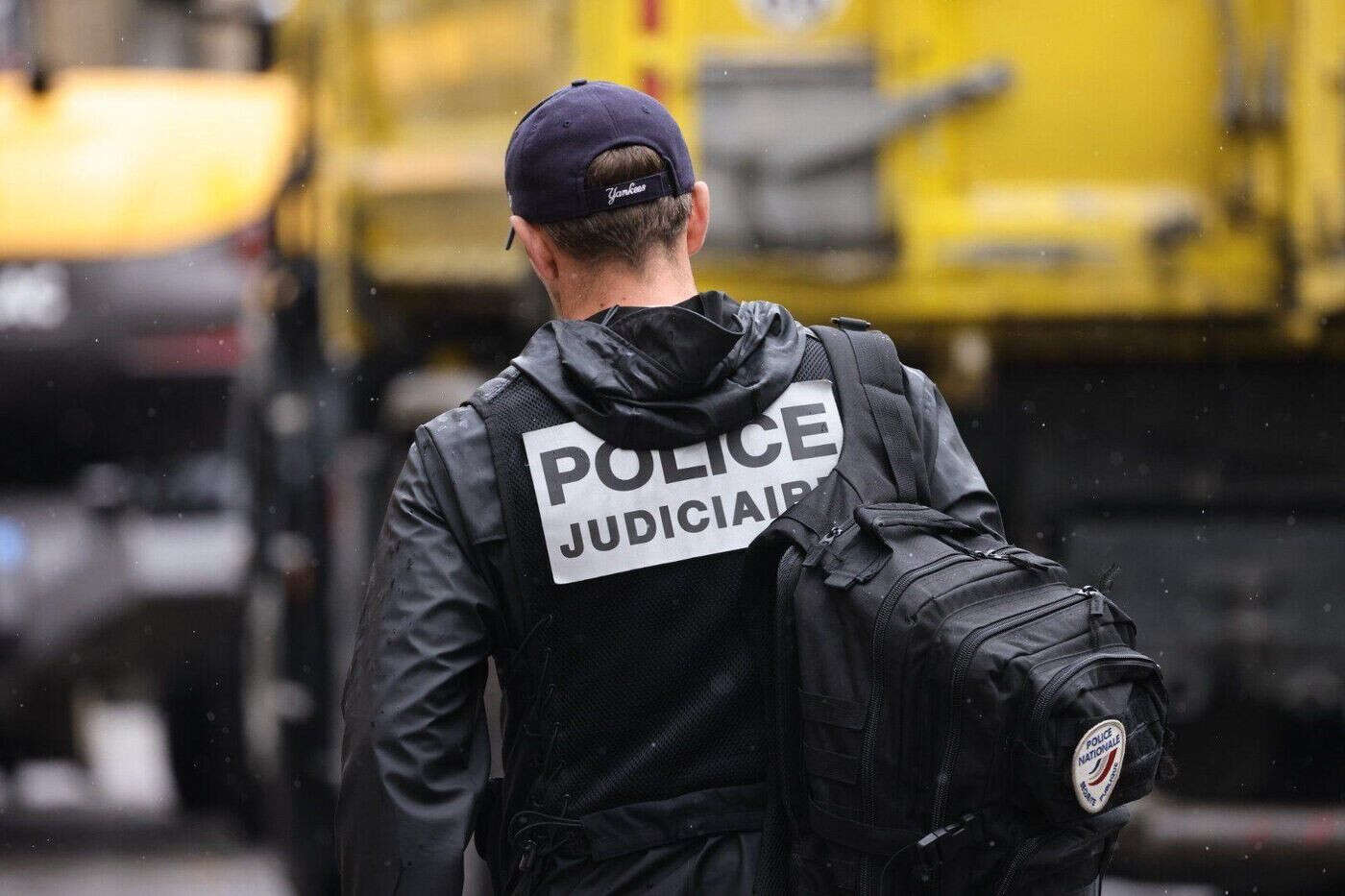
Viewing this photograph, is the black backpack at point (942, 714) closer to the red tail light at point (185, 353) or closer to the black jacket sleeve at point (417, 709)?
the black jacket sleeve at point (417, 709)

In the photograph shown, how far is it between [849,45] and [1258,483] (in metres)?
1.41

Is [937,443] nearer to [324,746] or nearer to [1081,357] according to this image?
[1081,357]

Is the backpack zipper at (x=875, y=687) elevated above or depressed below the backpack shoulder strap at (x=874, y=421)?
below

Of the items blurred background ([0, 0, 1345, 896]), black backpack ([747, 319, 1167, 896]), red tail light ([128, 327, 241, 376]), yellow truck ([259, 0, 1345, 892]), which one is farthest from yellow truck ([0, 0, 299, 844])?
black backpack ([747, 319, 1167, 896])

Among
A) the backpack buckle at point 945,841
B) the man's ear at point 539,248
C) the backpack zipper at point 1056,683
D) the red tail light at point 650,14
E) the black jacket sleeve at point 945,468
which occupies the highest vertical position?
the red tail light at point 650,14

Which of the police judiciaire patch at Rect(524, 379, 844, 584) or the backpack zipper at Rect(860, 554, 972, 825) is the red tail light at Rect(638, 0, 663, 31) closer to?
the police judiciaire patch at Rect(524, 379, 844, 584)

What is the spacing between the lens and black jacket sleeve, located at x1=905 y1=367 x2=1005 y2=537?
1854 millimetres

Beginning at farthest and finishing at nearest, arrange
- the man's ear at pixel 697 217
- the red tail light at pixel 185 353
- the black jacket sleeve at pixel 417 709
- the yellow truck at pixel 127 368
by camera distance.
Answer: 1. the red tail light at pixel 185 353
2. the yellow truck at pixel 127 368
3. the man's ear at pixel 697 217
4. the black jacket sleeve at pixel 417 709

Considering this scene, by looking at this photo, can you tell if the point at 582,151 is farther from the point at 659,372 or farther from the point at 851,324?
the point at 851,324

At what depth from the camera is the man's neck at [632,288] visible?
5.88ft

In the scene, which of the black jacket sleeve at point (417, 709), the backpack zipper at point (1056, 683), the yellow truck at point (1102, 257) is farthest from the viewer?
the yellow truck at point (1102, 257)

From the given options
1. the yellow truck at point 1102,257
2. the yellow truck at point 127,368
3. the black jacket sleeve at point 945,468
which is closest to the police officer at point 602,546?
the black jacket sleeve at point 945,468

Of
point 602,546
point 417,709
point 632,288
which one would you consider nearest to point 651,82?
point 632,288

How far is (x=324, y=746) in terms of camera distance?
200 inches
